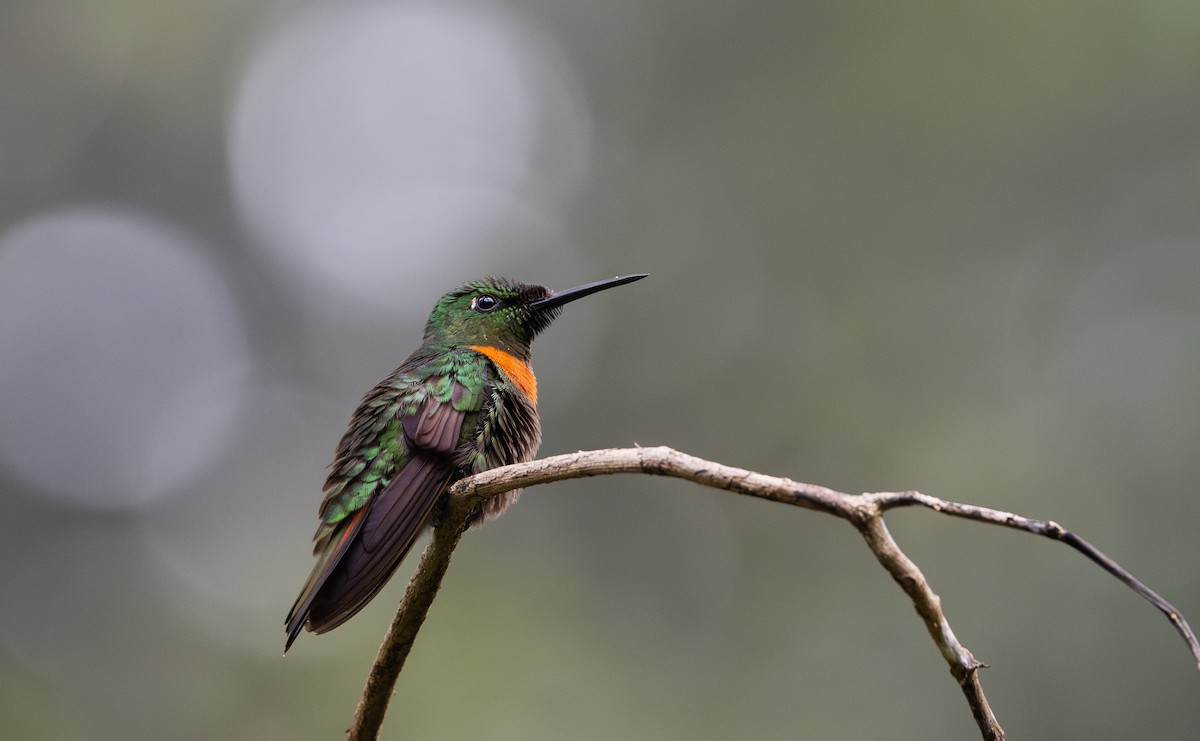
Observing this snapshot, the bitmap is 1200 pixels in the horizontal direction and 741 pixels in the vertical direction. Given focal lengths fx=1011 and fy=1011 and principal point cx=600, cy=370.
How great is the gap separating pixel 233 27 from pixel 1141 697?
1626 centimetres

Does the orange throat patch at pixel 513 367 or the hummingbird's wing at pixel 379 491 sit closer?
the hummingbird's wing at pixel 379 491

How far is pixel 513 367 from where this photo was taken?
15.9 feet

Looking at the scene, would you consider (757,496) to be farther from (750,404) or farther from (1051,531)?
(750,404)

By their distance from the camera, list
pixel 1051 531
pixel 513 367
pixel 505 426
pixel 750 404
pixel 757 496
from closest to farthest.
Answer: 1. pixel 1051 531
2. pixel 757 496
3. pixel 505 426
4. pixel 513 367
5. pixel 750 404

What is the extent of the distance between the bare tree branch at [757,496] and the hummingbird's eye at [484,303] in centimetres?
243

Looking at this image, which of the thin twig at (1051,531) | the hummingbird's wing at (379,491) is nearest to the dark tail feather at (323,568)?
the hummingbird's wing at (379,491)

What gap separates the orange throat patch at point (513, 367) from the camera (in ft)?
15.4

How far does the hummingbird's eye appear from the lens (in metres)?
5.32

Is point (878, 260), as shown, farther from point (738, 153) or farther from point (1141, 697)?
point (1141, 697)

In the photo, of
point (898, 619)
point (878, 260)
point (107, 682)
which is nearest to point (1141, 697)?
point (898, 619)

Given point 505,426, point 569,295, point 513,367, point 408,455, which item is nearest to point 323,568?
point 408,455

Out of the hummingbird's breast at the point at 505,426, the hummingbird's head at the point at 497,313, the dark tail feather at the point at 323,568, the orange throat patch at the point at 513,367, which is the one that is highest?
the hummingbird's head at the point at 497,313

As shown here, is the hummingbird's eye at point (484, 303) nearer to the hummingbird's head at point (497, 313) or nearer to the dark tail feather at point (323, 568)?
the hummingbird's head at point (497, 313)

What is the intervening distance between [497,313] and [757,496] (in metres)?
3.59
